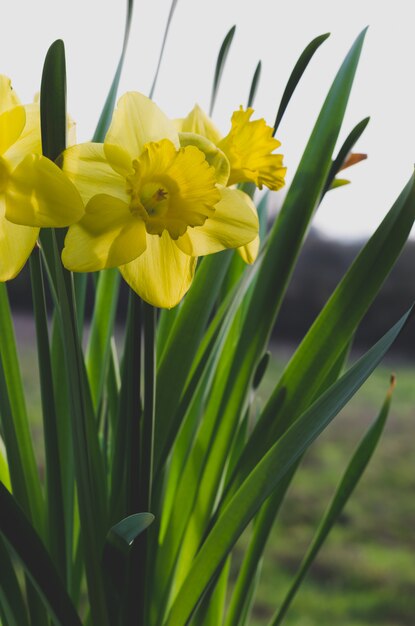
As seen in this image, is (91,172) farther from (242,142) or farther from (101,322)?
(101,322)

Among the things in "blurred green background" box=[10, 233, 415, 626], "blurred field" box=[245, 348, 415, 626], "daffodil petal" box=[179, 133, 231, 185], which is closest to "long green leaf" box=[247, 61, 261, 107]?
"daffodil petal" box=[179, 133, 231, 185]

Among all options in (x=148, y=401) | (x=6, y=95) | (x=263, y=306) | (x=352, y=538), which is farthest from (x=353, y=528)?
(x=6, y=95)

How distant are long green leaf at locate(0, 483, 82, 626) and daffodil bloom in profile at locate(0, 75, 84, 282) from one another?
127mm

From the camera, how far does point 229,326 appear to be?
2.13 ft

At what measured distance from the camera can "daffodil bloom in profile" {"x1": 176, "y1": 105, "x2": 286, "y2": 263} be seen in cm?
47

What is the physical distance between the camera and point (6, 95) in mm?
397

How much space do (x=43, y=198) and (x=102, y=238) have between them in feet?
0.14

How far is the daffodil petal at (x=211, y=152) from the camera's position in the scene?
0.42 m

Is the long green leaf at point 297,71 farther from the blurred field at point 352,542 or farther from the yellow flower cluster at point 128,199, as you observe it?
the blurred field at point 352,542

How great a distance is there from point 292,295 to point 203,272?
3.49m

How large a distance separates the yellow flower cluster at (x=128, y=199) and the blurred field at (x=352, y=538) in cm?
→ 54

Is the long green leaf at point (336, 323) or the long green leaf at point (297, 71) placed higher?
the long green leaf at point (297, 71)

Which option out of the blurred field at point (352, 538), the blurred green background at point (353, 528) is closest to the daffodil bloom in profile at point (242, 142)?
the blurred field at point (352, 538)

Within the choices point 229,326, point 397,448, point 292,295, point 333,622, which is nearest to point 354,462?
point 229,326
